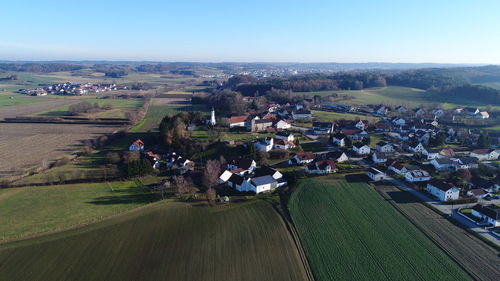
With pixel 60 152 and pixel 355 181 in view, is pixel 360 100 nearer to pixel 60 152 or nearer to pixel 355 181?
pixel 355 181

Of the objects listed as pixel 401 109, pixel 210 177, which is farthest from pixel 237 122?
pixel 401 109

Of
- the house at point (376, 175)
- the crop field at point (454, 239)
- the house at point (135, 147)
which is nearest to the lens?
the crop field at point (454, 239)

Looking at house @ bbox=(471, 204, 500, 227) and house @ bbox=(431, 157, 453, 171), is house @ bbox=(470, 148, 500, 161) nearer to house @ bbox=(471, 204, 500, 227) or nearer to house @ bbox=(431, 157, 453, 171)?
house @ bbox=(431, 157, 453, 171)

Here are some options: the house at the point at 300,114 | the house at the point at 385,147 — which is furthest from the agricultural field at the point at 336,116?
the house at the point at 385,147

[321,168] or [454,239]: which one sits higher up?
[321,168]

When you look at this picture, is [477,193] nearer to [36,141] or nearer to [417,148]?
[417,148]

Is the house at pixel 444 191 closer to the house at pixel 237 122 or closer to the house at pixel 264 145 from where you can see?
the house at pixel 264 145
